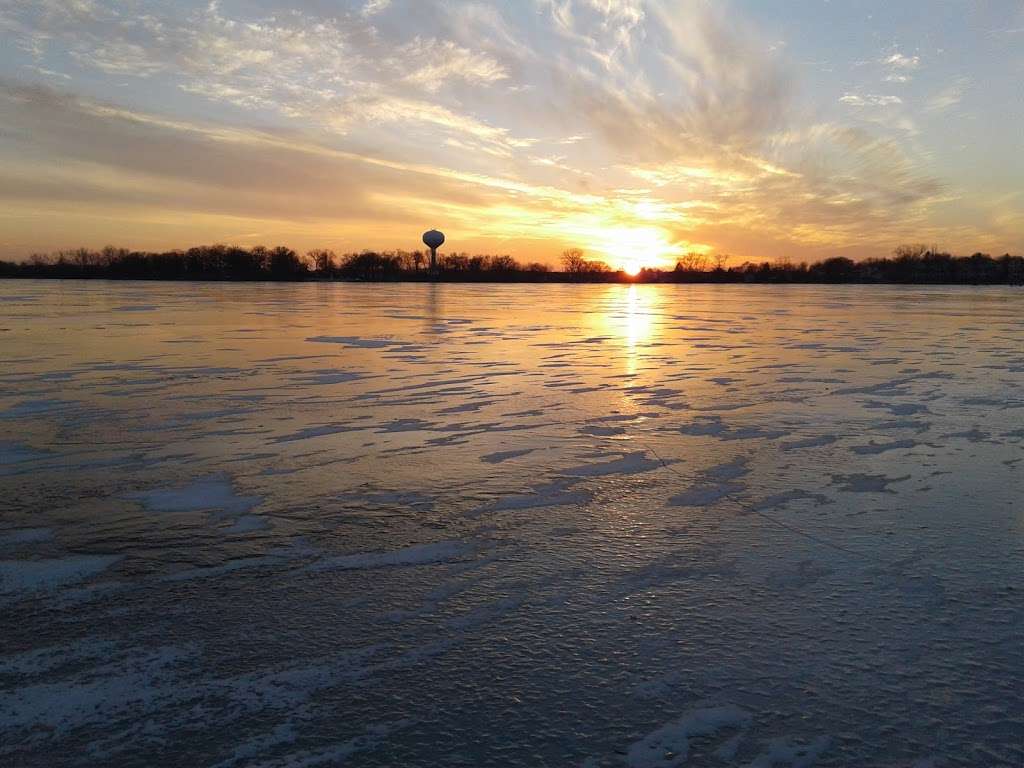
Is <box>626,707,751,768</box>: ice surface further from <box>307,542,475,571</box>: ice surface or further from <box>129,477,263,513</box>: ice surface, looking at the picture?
<box>129,477,263,513</box>: ice surface

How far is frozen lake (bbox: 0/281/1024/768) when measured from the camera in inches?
85.4

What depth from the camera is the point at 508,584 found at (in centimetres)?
319

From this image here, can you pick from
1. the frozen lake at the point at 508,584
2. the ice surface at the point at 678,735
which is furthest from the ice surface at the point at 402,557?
the ice surface at the point at 678,735

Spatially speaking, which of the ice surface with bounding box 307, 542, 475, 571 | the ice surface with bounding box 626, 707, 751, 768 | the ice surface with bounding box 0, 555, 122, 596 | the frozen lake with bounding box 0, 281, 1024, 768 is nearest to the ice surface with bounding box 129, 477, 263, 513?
the frozen lake with bounding box 0, 281, 1024, 768

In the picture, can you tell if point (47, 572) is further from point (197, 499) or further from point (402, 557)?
point (402, 557)

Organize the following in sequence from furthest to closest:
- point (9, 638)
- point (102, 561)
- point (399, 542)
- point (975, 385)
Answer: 1. point (975, 385)
2. point (399, 542)
3. point (102, 561)
4. point (9, 638)

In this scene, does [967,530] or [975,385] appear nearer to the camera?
[967,530]

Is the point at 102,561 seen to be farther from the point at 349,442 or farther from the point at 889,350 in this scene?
the point at 889,350

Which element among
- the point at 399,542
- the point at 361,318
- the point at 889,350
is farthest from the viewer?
the point at 361,318

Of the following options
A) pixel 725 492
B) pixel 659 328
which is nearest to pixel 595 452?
pixel 725 492

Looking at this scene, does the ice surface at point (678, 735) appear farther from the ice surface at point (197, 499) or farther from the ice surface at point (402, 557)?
the ice surface at point (197, 499)

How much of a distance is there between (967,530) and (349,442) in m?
4.49

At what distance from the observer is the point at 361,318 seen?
75.5ft

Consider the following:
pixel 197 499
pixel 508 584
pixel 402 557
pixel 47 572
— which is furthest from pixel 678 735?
pixel 197 499
